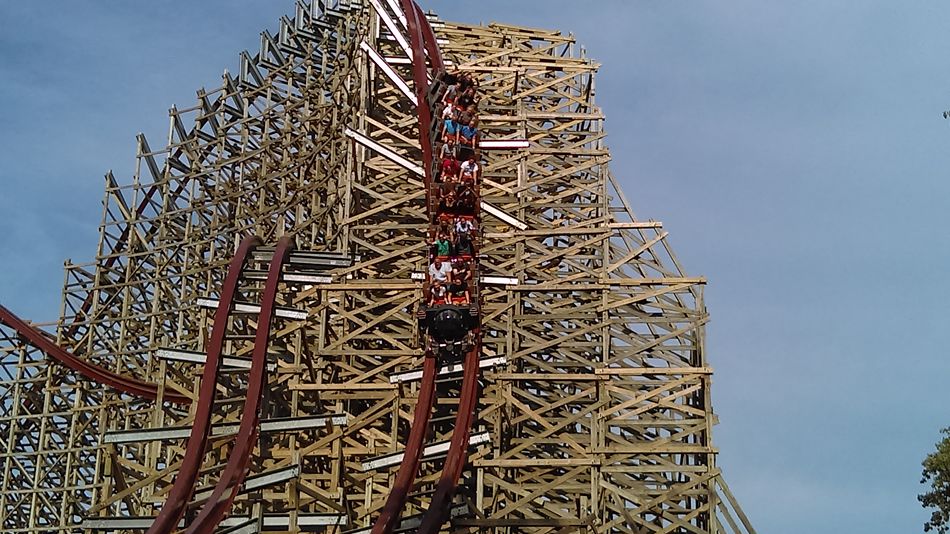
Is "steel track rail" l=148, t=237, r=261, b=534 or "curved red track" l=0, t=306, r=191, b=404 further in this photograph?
"curved red track" l=0, t=306, r=191, b=404

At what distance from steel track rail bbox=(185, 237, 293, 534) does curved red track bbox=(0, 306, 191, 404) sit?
18.8 ft

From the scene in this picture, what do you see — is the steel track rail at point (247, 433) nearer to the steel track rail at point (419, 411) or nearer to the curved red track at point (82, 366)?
the steel track rail at point (419, 411)

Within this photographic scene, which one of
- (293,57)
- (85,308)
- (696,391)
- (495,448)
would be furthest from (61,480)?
(696,391)

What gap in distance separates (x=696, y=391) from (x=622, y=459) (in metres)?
1.37

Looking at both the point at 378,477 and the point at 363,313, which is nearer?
the point at 378,477

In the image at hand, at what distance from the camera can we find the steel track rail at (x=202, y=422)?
47.9 ft

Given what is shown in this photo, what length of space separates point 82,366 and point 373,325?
6844 millimetres

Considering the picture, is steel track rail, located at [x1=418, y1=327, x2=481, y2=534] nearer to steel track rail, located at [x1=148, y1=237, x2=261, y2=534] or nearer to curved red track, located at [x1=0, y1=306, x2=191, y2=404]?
steel track rail, located at [x1=148, y1=237, x2=261, y2=534]

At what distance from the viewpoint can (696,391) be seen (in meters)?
18.8

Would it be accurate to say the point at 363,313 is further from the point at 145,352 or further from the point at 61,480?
the point at 61,480

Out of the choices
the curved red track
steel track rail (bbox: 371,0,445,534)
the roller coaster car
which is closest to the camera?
steel track rail (bbox: 371,0,445,534)

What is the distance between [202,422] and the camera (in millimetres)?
15789

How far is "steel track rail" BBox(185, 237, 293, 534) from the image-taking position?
1465 centimetres

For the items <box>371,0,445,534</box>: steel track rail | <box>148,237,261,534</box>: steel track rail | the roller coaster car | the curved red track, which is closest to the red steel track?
<box>371,0,445,534</box>: steel track rail
